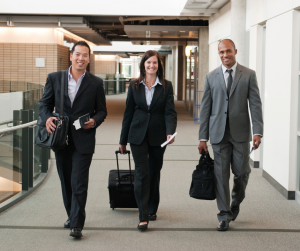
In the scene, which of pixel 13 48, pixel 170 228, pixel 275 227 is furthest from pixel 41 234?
pixel 13 48

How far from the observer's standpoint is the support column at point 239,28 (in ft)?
28.0

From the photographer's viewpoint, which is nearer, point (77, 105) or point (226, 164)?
point (77, 105)

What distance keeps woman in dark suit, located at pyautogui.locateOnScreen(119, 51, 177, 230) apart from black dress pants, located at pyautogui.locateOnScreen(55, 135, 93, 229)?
1.59 feet

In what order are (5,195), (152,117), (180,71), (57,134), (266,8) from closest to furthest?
1. (57,134)
2. (152,117)
3. (5,195)
4. (266,8)
5. (180,71)

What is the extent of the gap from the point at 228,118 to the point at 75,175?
4.74 ft

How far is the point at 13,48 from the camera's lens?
799 inches

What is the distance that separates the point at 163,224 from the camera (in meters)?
4.60

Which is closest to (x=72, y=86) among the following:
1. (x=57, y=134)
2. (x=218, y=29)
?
(x=57, y=134)

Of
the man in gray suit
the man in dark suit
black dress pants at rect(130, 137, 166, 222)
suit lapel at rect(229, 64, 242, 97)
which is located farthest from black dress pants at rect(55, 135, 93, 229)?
suit lapel at rect(229, 64, 242, 97)

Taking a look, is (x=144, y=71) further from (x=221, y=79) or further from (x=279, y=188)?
(x=279, y=188)

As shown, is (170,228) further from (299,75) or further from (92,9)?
(92,9)

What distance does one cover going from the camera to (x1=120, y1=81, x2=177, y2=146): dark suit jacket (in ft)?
14.2

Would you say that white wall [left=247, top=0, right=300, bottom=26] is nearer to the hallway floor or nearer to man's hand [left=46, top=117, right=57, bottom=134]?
the hallway floor

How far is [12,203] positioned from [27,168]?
2.41ft
